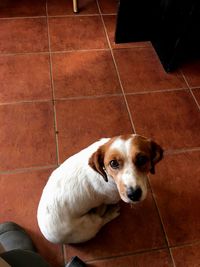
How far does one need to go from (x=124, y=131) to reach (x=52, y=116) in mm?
481

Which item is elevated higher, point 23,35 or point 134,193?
point 134,193

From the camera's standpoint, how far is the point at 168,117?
1.88 metres

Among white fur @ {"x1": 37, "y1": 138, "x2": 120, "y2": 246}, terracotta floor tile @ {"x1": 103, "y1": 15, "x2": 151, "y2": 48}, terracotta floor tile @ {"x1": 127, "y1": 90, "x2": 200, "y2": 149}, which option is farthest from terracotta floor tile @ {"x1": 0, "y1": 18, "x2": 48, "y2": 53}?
white fur @ {"x1": 37, "y1": 138, "x2": 120, "y2": 246}

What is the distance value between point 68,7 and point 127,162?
1.97 m

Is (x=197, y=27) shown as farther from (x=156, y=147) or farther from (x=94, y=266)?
(x=94, y=266)

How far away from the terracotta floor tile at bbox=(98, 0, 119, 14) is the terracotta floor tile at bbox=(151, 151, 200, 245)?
59.7 inches

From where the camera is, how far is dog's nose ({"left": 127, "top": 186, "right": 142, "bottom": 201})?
42.3 inches

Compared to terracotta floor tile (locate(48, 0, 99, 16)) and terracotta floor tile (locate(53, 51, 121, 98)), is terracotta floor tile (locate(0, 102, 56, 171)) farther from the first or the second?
terracotta floor tile (locate(48, 0, 99, 16))

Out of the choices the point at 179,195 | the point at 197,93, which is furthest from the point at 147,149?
the point at 197,93

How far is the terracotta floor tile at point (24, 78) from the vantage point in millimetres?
1965

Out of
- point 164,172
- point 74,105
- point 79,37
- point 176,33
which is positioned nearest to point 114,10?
point 79,37

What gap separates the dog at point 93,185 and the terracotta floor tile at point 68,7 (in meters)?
1.68

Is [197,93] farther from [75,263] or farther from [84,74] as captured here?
[75,263]

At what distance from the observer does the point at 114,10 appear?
2.54 metres
